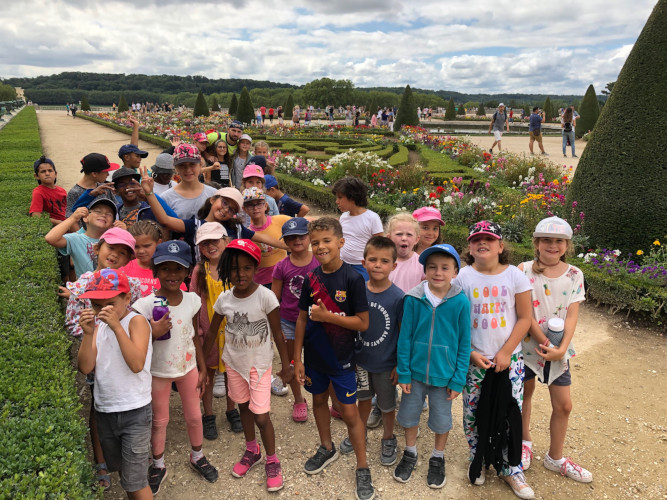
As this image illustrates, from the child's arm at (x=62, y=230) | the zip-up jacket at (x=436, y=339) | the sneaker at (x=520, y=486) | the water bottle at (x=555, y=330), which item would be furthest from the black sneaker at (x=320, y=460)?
the child's arm at (x=62, y=230)

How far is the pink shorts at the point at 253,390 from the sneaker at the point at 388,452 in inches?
33.8

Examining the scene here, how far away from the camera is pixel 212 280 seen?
3150 millimetres

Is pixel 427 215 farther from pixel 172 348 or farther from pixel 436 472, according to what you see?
pixel 172 348

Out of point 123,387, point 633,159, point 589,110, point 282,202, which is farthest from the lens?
point 589,110

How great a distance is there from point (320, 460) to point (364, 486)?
1.19 ft

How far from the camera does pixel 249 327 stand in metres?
2.78

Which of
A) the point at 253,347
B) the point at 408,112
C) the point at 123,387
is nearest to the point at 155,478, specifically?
the point at 123,387

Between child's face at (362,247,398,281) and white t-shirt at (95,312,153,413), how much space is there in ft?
4.38

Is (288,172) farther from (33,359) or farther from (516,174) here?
(33,359)

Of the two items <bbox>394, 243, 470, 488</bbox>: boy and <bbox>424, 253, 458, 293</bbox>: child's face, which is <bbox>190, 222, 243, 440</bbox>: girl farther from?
<bbox>424, 253, 458, 293</bbox>: child's face

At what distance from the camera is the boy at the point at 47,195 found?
16.3ft

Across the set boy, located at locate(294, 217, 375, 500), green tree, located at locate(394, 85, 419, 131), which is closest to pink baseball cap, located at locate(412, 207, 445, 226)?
boy, located at locate(294, 217, 375, 500)

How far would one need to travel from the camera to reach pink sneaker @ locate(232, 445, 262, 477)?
9.39 feet

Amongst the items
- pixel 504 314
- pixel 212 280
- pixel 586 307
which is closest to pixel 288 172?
pixel 586 307
